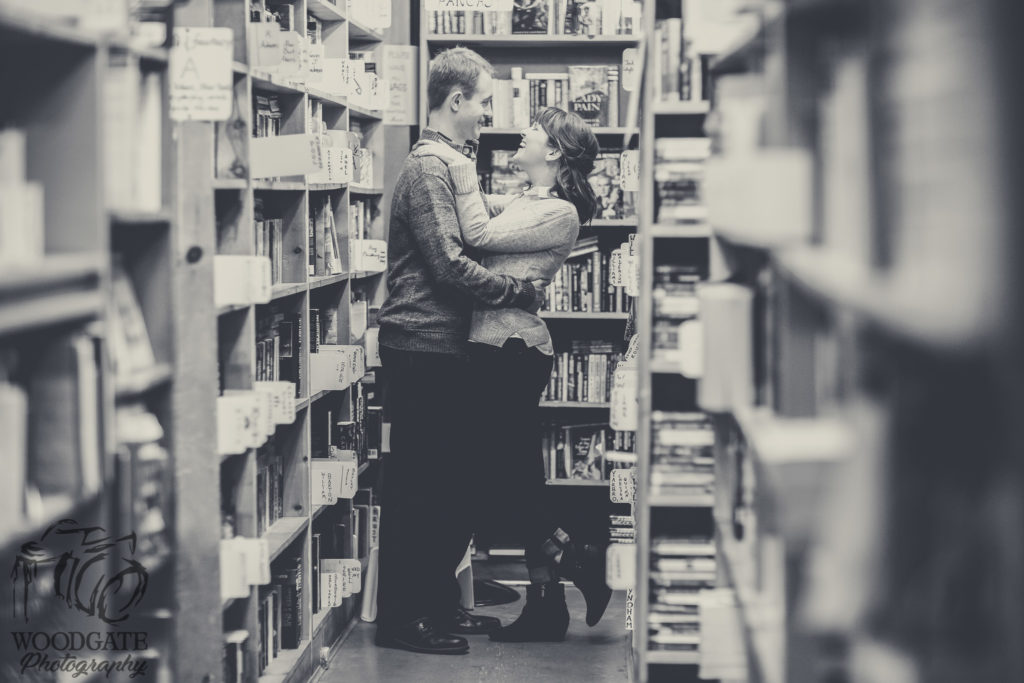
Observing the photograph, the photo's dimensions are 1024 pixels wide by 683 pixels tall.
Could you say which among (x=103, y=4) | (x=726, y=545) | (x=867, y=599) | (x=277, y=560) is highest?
(x=103, y=4)

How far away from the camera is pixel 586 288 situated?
18.1 ft

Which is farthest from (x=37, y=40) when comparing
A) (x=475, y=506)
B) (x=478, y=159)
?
(x=478, y=159)

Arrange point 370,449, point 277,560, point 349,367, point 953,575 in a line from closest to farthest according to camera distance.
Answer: point 953,575 < point 277,560 < point 349,367 < point 370,449

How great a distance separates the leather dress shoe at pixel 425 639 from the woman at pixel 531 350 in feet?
0.68

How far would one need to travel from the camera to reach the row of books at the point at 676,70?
3.35 m

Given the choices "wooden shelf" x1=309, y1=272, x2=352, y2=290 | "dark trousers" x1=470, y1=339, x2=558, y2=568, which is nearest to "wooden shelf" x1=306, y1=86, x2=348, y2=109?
"wooden shelf" x1=309, y1=272, x2=352, y2=290

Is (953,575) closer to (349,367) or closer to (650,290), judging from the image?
(650,290)

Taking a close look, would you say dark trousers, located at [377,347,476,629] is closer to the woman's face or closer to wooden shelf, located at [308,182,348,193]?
wooden shelf, located at [308,182,348,193]

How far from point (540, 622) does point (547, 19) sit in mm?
2592

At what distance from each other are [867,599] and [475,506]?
334 cm

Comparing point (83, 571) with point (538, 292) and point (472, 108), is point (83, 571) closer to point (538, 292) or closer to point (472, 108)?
point (538, 292)

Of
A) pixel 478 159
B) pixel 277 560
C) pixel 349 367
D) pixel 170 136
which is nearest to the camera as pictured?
pixel 170 136

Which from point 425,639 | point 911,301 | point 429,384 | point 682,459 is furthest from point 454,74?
point 911,301

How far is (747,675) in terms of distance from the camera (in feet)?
8.07
